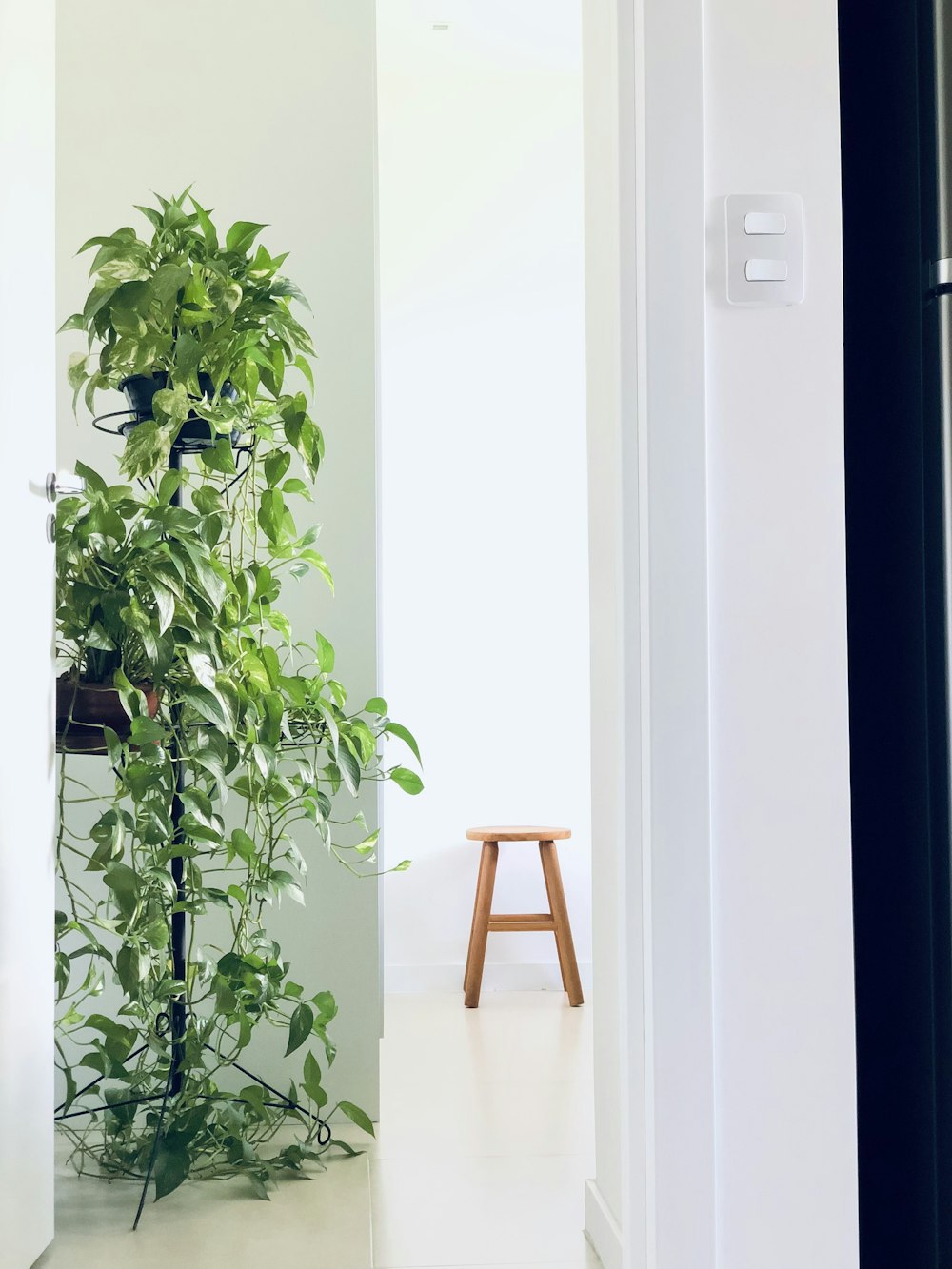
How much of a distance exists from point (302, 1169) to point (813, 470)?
60.2 inches

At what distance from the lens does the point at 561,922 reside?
138 inches

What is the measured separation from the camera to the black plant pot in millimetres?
1943

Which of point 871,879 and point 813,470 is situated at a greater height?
point 813,470

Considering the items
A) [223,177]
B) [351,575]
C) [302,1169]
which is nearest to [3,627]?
[351,575]

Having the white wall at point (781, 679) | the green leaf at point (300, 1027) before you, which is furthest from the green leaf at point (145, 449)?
the white wall at point (781, 679)

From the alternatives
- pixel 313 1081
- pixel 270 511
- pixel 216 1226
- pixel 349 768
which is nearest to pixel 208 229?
pixel 270 511

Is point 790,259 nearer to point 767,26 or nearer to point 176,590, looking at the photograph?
point 767,26

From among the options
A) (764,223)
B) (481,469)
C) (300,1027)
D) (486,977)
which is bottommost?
(486,977)

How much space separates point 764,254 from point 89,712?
4.05 ft

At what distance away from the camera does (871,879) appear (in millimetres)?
1189

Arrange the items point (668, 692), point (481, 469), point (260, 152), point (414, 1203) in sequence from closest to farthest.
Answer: point (668, 692) → point (414, 1203) → point (260, 152) → point (481, 469)

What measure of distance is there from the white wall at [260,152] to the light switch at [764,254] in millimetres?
1392

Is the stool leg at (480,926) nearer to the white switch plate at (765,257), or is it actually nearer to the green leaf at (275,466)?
the green leaf at (275,466)

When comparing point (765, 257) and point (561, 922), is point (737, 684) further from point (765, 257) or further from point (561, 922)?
point (561, 922)
